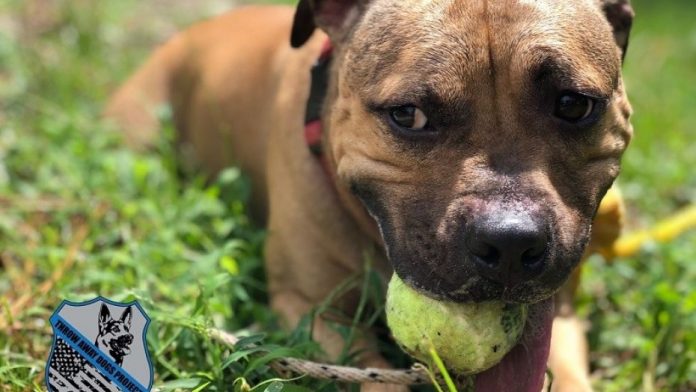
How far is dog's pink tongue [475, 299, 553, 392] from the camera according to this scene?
2.51 meters

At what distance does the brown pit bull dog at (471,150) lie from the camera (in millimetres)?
2398

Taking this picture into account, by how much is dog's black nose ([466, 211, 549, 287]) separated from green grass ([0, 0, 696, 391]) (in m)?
0.70

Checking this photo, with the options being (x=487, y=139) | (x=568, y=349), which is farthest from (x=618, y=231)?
(x=487, y=139)

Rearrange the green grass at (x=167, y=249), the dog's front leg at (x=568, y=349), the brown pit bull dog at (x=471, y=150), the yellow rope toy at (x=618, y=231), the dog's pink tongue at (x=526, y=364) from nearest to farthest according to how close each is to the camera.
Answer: the brown pit bull dog at (x=471, y=150), the dog's pink tongue at (x=526, y=364), the green grass at (x=167, y=249), the dog's front leg at (x=568, y=349), the yellow rope toy at (x=618, y=231)

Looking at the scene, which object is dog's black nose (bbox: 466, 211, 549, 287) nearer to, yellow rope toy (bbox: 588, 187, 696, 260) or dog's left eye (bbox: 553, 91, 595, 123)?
dog's left eye (bbox: 553, 91, 595, 123)

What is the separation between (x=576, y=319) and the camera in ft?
11.4

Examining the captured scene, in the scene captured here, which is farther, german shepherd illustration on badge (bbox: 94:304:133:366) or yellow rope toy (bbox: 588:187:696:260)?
yellow rope toy (bbox: 588:187:696:260)

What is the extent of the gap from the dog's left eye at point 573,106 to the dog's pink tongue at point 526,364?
55cm

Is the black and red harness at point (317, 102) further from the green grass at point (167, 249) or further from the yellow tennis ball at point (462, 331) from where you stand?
the yellow tennis ball at point (462, 331)

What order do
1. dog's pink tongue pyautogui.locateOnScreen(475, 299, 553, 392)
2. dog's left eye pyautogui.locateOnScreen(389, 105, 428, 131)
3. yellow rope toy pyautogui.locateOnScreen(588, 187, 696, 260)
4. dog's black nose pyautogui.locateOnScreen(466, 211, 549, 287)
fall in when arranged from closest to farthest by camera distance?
1. dog's black nose pyautogui.locateOnScreen(466, 211, 549, 287)
2. dog's pink tongue pyautogui.locateOnScreen(475, 299, 553, 392)
3. dog's left eye pyautogui.locateOnScreen(389, 105, 428, 131)
4. yellow rope toy pyautogui.locateOnScreen(588, 187, 696, 260)

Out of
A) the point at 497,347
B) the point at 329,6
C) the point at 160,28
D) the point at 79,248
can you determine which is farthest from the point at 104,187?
the point at 160,28

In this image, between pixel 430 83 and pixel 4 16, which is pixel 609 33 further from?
pixel 4 16

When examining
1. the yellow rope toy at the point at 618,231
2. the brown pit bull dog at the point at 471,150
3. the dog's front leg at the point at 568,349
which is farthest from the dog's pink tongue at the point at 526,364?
the yellow rope toy at the point at 618,231

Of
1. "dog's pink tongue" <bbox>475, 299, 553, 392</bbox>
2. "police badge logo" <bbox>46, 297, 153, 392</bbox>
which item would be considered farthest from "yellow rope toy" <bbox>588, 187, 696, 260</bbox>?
"police badge logo" <bbox>46, 297, 153, 392</bbox>
